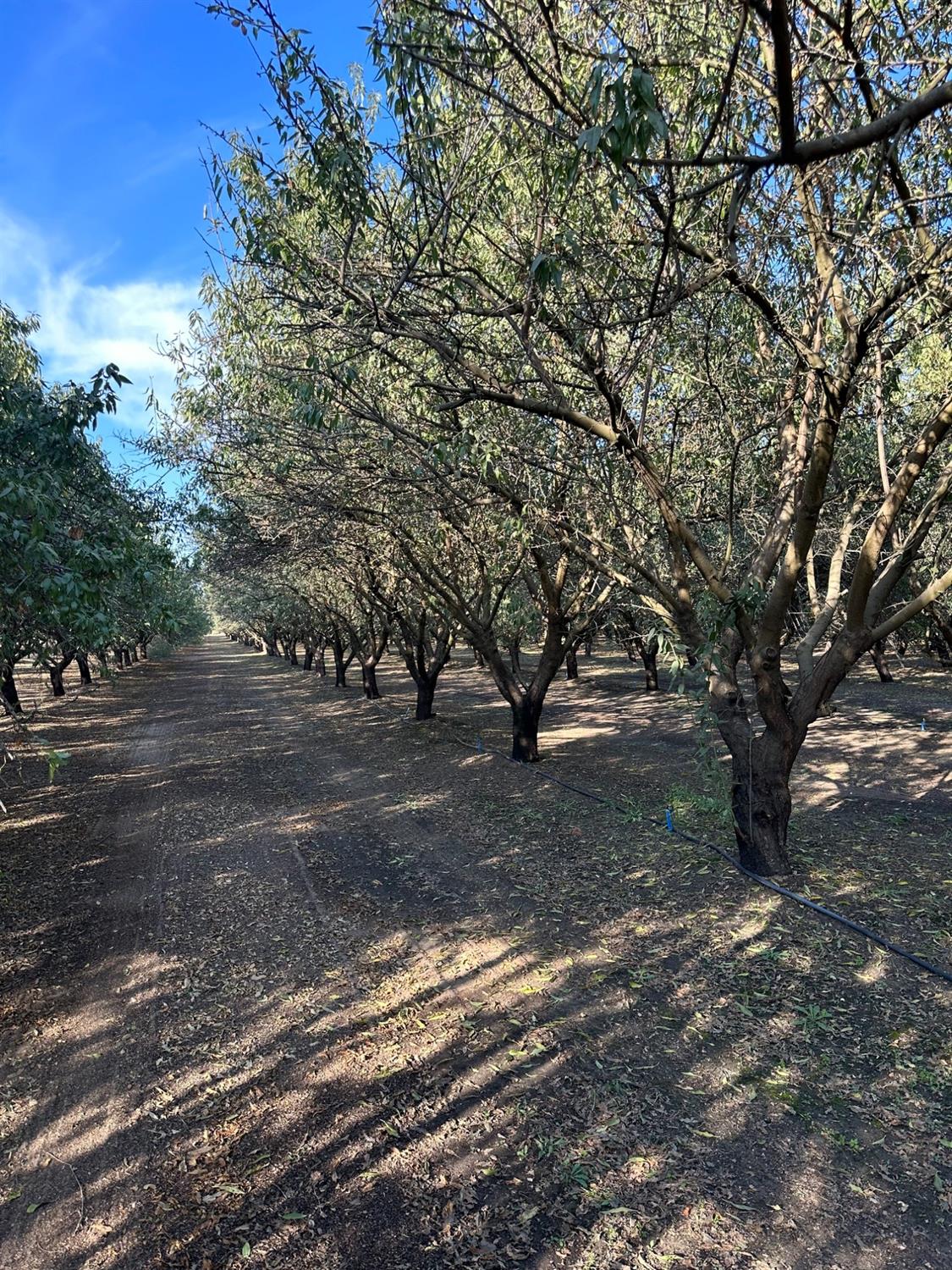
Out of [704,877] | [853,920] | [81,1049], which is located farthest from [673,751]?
[81,1049]

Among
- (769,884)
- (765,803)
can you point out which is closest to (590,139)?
(765,803)

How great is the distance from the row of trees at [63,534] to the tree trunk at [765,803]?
5.31 meters

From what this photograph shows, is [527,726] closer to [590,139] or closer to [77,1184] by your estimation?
[77,1184]

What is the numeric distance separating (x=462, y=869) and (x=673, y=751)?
743 centimetres

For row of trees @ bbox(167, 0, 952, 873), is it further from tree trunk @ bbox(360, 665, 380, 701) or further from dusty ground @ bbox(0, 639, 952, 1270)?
tree trunk @ bbox(360, 665, 380, 701)

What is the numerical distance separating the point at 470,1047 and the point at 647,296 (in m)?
4.89

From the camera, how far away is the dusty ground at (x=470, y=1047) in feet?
9.55

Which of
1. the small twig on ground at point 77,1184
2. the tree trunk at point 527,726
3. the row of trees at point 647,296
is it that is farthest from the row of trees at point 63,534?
the tree trunk at point 527,726

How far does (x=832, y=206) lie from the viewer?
5.20 meters

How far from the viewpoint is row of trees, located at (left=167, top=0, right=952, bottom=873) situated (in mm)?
4113

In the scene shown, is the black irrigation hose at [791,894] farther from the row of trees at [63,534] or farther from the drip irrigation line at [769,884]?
the row of trees at [63,534]

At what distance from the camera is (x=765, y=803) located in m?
6.43

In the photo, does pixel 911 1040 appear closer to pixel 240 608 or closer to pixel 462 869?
pixel 462 869

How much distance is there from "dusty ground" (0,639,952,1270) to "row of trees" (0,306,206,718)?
2249 millimetres
